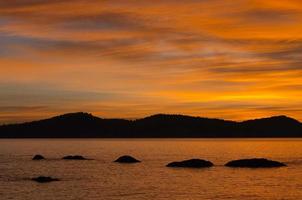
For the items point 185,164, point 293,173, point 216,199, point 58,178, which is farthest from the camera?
point 185,164

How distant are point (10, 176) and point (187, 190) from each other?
128 ft

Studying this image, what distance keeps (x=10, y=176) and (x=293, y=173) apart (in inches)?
2212

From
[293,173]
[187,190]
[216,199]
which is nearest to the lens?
[216,199]

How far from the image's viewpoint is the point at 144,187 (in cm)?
9050

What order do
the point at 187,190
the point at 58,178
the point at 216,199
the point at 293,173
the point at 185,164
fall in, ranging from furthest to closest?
the point at 185,164
the point at 293,173
the point at 58,178
the point at 187,190
the point at 216,199

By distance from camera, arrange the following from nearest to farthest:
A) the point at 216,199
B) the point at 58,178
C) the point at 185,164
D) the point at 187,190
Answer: the point at 216,199 → the point at 187,190 → the point at 58,178 → the point at 185,164

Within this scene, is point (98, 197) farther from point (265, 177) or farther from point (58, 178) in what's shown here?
point (265, 177)

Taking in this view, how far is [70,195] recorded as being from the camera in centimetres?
7962

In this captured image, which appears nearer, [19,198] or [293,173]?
[19,198]

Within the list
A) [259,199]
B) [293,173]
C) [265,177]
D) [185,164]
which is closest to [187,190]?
[259,199]

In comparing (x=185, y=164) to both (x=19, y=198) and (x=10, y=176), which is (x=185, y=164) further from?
(x=19, y=198)

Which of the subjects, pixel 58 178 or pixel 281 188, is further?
pixel 58 178

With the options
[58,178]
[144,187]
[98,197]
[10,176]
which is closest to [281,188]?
[144,187]

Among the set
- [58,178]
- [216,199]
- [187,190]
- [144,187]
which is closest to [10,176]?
[58,178]
